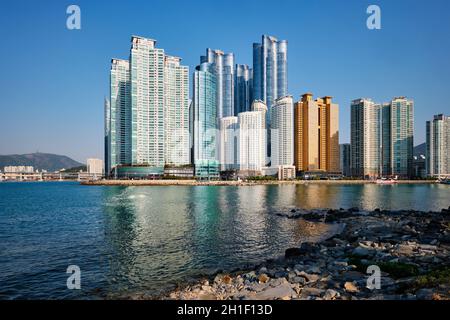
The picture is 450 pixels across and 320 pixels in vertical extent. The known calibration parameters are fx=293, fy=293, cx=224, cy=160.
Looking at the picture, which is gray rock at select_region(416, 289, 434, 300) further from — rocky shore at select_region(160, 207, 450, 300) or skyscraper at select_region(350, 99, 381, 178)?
skyscraper at select_region(350, 99, 381, 178)

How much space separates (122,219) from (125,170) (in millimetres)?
133153

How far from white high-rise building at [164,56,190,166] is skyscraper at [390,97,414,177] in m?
137

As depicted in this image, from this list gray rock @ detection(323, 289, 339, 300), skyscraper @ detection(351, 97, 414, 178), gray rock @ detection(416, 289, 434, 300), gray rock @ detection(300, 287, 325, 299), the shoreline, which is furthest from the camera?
skyscraper @ detection(351, 97, 414, 178)

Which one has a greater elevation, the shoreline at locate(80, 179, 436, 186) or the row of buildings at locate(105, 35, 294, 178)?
the row of buildings at locate(105, 35, 294, 178)

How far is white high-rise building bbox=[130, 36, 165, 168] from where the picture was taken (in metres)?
164

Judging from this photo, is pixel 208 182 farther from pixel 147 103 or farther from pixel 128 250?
pixel 128 250

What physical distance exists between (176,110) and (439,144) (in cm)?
17481

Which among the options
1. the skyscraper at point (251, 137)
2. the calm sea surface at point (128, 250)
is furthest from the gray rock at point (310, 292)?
the skyscraper at point (251, 137)

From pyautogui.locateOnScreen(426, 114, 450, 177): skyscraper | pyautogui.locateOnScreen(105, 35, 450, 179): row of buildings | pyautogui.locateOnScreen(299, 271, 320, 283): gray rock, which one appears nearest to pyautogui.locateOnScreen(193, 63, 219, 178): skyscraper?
pyautogui.locateOnScreen(105, 35, 450, 179): row of buildings

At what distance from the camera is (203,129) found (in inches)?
7411

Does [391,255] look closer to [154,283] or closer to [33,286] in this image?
[154,283]

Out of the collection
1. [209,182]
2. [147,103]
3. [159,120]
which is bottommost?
[209,182]

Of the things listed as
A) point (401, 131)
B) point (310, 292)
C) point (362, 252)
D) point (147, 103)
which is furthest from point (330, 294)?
point (401, 131)
